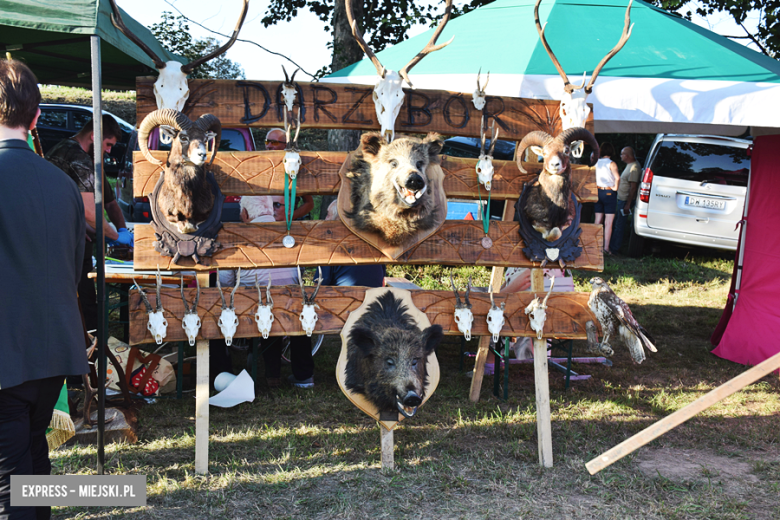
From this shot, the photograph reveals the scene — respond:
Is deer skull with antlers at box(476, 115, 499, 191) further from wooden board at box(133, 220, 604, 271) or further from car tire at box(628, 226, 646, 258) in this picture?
car tire at box(628, 226, 646, 258)

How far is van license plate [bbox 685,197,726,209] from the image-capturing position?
330 inches

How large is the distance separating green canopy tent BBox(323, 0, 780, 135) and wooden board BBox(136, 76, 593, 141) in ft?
1.24

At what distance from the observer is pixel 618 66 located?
4023 millimetres

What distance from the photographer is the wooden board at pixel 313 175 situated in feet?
10.3

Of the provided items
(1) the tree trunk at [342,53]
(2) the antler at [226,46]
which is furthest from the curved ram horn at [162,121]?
(1) the tree trunk at [342,53]

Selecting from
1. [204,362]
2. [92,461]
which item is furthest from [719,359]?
[92,461]

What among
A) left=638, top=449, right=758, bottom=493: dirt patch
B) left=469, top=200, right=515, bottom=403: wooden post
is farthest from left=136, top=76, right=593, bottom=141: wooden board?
left=638, top=449, right=758, bottom=493: dirt patch

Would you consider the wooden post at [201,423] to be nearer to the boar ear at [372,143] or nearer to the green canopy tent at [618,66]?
the boar ear at [372,143]

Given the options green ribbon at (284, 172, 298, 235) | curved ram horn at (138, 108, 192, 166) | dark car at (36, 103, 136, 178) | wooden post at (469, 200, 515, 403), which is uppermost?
dark car at (36, 103, 136, 178)

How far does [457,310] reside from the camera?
11.1ft

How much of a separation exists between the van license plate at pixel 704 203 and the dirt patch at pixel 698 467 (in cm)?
581

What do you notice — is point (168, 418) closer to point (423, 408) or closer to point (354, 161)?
point (423, 408)

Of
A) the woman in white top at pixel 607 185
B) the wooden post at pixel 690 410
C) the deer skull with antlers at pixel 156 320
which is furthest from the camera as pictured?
the woman in white top at pixel 607 185

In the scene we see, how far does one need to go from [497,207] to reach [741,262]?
3.76m
